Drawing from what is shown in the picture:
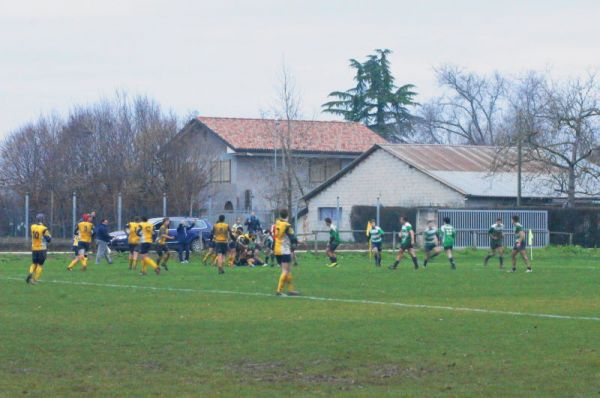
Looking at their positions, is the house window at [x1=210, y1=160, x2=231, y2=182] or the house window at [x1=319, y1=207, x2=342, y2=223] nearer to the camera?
the house window at [x1=319, y1=207, x2=342, y2=223]

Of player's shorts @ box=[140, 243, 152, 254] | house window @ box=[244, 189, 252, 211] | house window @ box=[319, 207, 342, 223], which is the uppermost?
house window @ box=[244, 189, 252, 211]

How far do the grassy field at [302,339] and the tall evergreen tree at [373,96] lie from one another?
214 feet

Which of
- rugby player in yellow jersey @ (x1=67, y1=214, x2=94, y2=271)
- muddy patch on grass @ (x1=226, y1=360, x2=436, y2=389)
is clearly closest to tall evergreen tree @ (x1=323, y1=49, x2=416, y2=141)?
rugby player in yellow jersey @ (x1=67, y1=214, x2=94, y2=271)

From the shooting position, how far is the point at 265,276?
32312mm

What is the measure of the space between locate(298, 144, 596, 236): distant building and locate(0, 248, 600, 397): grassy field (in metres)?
33.8

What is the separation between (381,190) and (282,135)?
7882mm

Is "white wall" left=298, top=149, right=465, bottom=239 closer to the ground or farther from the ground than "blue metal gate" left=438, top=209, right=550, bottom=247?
farther from the ground

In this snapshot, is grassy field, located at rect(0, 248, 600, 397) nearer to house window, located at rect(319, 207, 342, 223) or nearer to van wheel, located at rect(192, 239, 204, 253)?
van wheel, located at rect(192, 239, 204, 253)

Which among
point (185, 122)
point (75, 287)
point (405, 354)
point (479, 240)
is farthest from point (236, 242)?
point (185, 122)

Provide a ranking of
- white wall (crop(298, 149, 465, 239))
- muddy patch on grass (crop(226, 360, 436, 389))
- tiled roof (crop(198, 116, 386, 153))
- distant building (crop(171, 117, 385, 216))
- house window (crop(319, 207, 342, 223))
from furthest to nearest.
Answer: tiled roof (crop(198, 116, 386, 153)), distant building (crop(171, 117, 385, 216)), house window (crop(319, 207, 342, 223)), white wall (crop(298, 149, 465, 239)), muddy patch on grass (crop(226, 360, 436, 389))

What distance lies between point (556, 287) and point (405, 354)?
544 inches

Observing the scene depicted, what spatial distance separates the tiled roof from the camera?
7394 cm

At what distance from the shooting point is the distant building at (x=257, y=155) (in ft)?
238

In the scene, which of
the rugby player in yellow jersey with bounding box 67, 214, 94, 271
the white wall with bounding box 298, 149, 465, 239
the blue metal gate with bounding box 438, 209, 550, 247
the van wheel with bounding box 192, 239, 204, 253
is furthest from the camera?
the white wall with bounding box 298, 149, 465, 239
